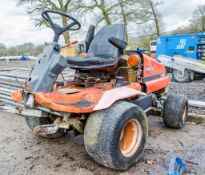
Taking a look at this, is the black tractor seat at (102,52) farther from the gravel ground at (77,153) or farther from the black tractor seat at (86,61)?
the gravel ground at (77,153)

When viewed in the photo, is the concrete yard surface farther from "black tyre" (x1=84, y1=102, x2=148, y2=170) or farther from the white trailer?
the white trailer

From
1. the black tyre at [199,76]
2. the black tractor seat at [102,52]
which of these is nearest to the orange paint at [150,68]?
the black tractor seat at [102,52]

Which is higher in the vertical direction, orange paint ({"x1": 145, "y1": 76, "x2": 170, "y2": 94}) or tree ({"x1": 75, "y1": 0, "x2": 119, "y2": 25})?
tree ({"x1": 75, "y1": 0, "x2": 119, "y2": 25})

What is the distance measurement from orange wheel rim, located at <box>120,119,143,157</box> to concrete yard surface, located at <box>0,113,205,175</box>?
20 centimetres

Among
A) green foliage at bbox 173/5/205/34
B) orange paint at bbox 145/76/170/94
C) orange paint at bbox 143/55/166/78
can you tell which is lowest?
orange paint at bbox 145/76/170/94

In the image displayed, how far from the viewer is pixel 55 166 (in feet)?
9.39

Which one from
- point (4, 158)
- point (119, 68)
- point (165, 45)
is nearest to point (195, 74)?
point (165, 45)

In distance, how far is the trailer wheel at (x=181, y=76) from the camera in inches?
366

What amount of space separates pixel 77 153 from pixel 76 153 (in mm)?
12

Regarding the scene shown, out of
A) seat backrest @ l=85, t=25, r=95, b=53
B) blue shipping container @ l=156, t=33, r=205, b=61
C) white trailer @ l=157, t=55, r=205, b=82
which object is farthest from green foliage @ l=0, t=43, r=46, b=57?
seat backrest @ l=85, t=25, r=95, b=53

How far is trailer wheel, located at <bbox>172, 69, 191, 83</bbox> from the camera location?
9297mm

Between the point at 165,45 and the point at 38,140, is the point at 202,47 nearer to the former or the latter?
the point at 165,45

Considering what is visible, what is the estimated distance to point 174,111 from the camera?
13.0 feet

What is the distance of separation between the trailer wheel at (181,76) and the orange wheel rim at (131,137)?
22.4 ft
